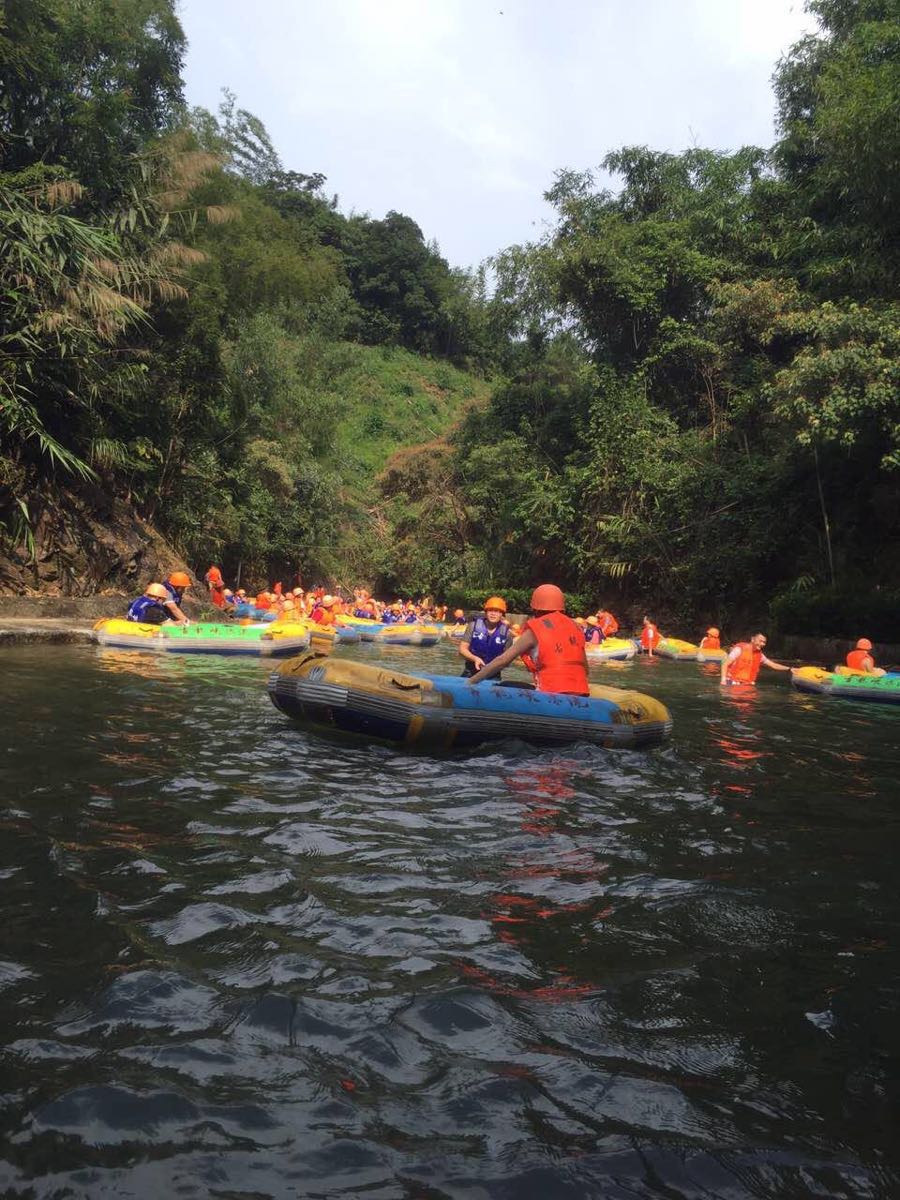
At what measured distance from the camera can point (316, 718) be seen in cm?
725

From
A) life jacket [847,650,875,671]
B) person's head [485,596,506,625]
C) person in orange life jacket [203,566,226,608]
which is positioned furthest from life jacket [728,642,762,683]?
person in orange life jacket [203,566,226,608]

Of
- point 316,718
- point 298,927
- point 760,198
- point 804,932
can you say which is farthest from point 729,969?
point 760,198

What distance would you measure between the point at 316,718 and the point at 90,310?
11.9m

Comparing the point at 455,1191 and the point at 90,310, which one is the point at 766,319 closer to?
the point at 90,310

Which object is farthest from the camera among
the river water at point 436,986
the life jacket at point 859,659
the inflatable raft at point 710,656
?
the inflatable raft at point 710,656

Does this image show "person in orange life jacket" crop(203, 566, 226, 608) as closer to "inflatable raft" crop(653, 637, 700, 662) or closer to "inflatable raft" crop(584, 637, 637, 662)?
"inflatable raft" crop(584, 637, 637, 662)

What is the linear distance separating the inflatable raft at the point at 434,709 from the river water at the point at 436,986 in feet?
2.79

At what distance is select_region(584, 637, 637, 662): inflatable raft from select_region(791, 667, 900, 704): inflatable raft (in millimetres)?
4889

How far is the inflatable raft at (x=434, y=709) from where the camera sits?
6949 mm

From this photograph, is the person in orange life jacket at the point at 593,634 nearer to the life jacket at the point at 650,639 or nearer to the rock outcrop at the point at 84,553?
the life jacket at the point at 650,639

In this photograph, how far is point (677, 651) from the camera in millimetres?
18594

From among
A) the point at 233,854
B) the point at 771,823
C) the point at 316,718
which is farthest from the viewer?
the point at 316,718

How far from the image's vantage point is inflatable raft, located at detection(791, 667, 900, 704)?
40.2ft

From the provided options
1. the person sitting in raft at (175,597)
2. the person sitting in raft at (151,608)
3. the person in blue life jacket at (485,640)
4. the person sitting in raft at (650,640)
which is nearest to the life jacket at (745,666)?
the person sitting in raft at (650,640)
